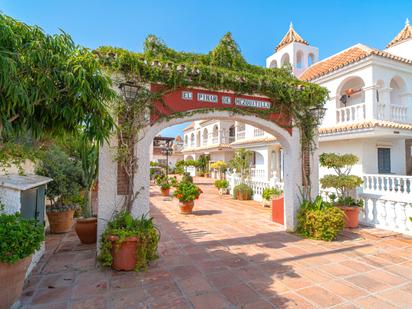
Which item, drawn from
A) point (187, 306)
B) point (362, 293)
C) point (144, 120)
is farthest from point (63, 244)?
point (362, 293)

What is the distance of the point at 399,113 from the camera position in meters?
10.8

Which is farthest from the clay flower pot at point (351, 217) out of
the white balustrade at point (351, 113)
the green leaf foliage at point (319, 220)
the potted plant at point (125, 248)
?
the potted plant at point (125, 248)

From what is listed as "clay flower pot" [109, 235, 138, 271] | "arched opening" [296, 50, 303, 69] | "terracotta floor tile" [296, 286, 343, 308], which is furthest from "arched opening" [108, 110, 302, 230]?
"arched opening" [296, 50, 303, 69]

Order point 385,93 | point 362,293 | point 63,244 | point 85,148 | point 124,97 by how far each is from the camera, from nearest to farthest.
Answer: point 362,293
point 124,97
point 63,244
point 85,148
point 385,93

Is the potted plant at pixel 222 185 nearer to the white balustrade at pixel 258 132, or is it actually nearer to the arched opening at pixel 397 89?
the white balustrade at pixel 258 132

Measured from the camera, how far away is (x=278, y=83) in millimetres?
6395

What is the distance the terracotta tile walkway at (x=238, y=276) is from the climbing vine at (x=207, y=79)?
1805 mm

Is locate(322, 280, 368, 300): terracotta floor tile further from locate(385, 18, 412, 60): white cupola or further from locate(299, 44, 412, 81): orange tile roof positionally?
locate(385, 18, 412, 60): white cupola

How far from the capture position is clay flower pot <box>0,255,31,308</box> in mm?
2857

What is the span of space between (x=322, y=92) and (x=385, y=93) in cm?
584

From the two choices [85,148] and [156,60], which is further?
[85,148]

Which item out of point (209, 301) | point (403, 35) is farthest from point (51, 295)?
point (403, 35)

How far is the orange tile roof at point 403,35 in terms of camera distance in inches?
499

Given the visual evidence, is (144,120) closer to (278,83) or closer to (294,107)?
(278,83)
